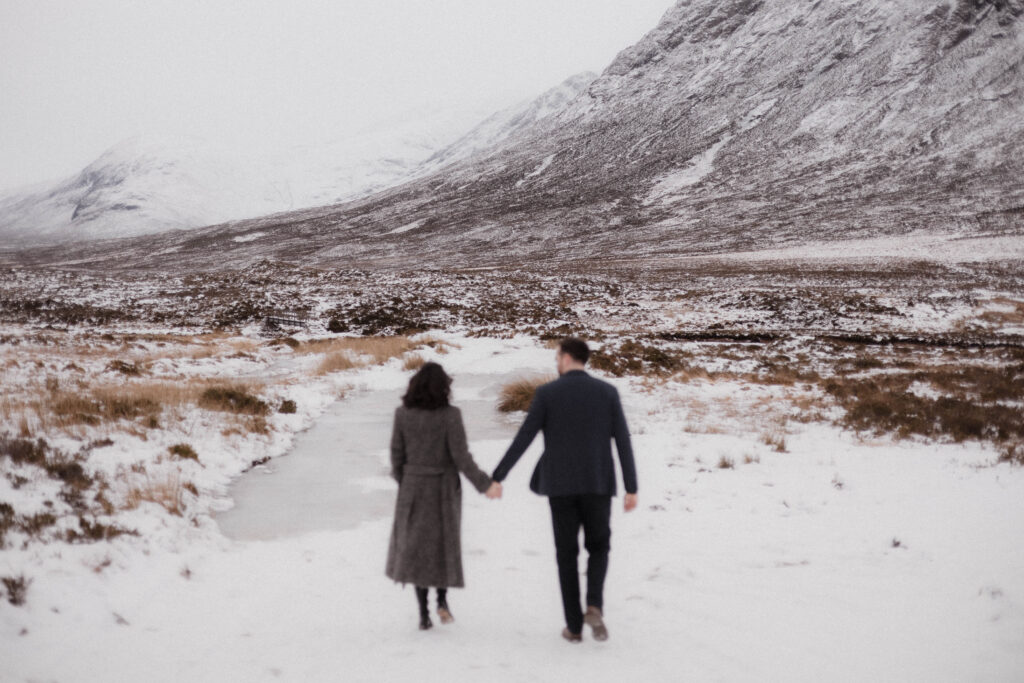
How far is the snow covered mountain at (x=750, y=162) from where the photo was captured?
7369cm

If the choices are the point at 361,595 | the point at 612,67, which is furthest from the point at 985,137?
the point at 361,595

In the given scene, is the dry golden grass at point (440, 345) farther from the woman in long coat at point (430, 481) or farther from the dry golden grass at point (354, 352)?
the woman in long coat at point (430, 481)

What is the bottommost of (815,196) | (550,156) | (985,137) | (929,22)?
(815,196)

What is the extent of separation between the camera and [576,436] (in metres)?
4.42

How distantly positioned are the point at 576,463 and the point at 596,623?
4.30ft

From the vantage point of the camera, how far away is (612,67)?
149 meters

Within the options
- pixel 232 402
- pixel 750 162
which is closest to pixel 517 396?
pixel 232 402

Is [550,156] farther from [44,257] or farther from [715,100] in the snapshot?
[44,257]

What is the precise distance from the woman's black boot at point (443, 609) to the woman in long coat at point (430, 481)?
0.30 meters

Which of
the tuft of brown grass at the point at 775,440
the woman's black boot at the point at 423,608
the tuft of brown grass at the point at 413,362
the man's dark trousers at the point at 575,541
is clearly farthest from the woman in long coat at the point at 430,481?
the tuft of brown grass at the point at 413,362

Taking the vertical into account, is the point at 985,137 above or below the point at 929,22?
below

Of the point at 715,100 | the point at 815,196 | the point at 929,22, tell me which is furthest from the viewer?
the point at 715,100

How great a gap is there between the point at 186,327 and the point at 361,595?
3206 centimetres

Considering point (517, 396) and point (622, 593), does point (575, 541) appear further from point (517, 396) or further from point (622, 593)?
point (517, 396)
